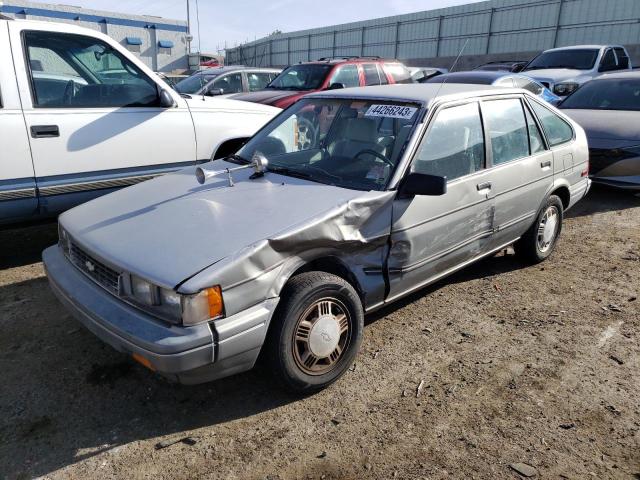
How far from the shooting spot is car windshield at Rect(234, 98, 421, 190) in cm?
327

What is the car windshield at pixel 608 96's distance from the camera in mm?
7488

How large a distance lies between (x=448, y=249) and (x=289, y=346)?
1.45 meters

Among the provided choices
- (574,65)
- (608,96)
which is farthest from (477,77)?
(574,65)

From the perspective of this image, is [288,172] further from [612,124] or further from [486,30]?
[486,30]

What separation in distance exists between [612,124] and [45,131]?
669cm

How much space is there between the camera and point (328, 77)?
9047 mm

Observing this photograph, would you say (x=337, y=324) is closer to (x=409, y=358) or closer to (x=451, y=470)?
(x=409, y=358)

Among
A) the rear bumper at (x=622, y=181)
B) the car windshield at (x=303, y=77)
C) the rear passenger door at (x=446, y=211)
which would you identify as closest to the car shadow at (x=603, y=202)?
the rear bumper at (x=622, y=181)

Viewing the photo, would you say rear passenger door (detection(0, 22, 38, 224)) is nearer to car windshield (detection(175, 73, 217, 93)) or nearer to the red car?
the red car

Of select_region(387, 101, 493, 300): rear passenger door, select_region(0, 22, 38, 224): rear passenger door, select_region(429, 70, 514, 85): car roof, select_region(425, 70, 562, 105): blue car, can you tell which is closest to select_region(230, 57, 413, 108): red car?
select_region(425, 70, 562, 105): blue car

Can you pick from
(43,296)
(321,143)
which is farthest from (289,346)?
(43,296)

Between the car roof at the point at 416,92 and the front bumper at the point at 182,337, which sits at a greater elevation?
the car roof at the point at 416,92

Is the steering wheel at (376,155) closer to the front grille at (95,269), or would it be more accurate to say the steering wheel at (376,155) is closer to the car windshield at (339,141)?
the car windshield at (339,141)

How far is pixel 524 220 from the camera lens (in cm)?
426
